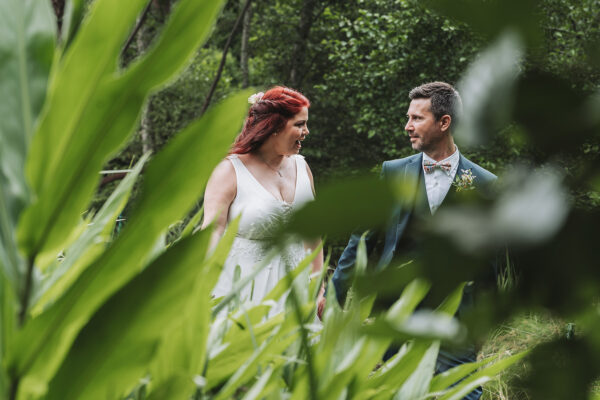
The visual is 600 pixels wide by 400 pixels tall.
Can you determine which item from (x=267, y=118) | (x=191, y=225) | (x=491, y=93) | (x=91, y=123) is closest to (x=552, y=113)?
(x=491, y=93)

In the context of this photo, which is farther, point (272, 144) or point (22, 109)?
point (272, 144)

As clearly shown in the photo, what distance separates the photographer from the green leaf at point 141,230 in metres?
0.58

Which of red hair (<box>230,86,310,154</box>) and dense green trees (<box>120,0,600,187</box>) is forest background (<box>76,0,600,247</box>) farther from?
red hair (<box>230,86,310,154</box>)

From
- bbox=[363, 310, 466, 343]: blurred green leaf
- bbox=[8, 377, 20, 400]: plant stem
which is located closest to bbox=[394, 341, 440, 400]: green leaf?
bbox=[8, 377, 20, 400]: plant stem

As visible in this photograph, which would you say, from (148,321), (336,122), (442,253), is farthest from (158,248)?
(336,122)

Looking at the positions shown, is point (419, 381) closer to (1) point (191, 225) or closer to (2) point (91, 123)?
(1) point (191, 225)

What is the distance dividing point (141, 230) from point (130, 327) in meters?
0.09

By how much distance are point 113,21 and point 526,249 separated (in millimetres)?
405

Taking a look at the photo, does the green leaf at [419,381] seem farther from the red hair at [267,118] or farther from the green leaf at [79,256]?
the red hair at [267,118]

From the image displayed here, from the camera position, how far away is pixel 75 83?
20.7 inches

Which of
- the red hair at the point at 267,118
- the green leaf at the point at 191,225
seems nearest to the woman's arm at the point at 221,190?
the red hair at the point at 267,118

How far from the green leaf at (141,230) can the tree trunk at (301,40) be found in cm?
1057

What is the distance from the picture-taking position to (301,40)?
1123 centimetres

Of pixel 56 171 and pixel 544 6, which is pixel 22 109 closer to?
pixel 56 171
